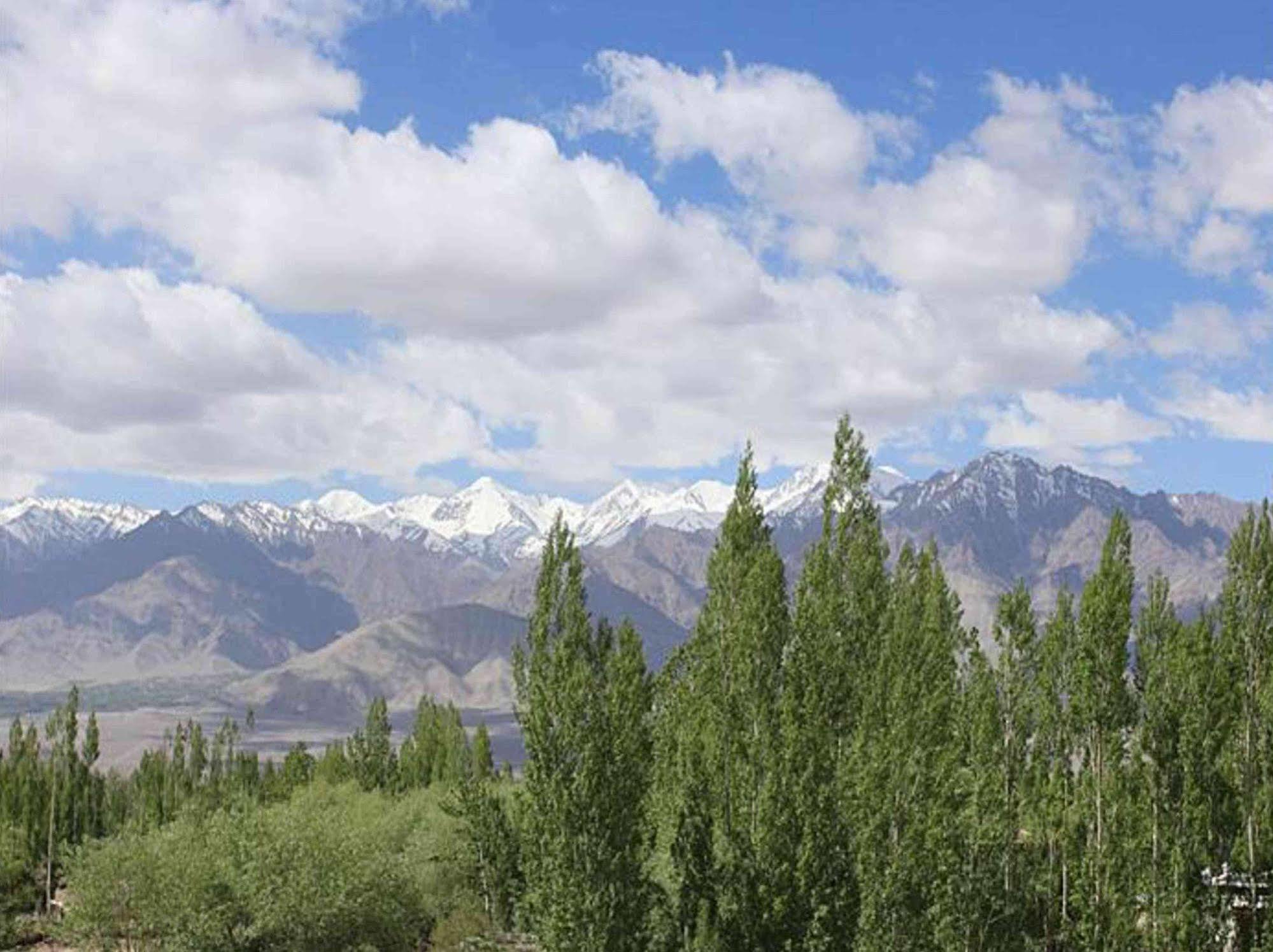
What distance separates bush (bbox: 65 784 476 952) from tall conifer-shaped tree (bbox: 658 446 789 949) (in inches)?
617

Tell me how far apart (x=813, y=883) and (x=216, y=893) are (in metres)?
30.5

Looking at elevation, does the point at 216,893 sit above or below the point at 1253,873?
below

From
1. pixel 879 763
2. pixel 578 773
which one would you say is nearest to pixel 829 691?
pixel 879 763

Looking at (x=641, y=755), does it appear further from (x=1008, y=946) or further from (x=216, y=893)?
(x=216, y=893)

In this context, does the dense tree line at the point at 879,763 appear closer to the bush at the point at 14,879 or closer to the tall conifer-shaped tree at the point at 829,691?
the tall conifer-shaped tree at the point at 829,691

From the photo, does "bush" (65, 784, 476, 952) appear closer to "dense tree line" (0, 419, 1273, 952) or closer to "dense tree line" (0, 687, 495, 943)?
"dense tree line" (0, 419, 1273, 952)

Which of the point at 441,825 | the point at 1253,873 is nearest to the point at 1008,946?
the point at 1253,873

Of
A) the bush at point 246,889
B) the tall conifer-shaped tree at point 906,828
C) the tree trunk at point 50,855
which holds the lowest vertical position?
the tree trunk at point 50,855

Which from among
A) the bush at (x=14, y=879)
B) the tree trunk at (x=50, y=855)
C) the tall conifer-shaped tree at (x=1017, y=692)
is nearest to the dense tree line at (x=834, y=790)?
the tall conifer-shaped tree at (x=1017, y=692)

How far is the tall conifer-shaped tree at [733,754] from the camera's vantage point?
127 feet

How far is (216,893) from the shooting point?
189ft

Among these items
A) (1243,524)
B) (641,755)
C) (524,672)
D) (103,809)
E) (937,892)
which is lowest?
(103,809)

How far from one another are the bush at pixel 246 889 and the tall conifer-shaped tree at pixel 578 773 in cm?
1897

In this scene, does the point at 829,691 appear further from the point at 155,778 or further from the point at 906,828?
the point at 155,778
